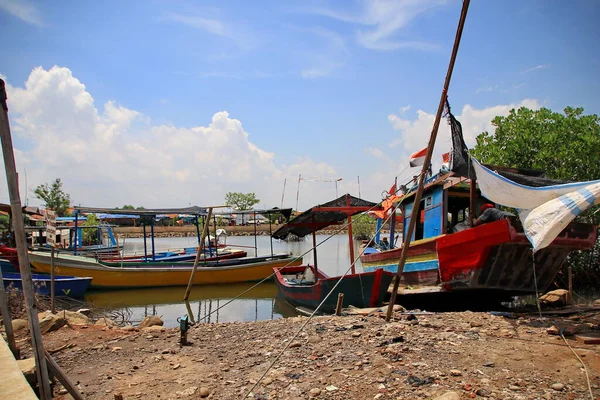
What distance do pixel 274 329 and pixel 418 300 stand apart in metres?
4.03

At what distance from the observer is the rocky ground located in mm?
3854

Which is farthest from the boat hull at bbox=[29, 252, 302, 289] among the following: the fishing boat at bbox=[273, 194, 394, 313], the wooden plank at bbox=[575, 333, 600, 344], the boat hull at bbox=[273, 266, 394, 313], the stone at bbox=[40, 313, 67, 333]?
the wooden plank at bbox=[575, 333, 600, 344]

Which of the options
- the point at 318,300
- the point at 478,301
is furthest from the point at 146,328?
the point at 478,301

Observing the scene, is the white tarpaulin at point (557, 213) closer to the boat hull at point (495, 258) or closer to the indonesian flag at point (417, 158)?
the boat hull at point (495, 258)

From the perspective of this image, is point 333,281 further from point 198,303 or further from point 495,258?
point 198,303

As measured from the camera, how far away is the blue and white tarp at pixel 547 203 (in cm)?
509

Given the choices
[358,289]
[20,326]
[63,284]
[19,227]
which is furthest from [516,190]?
[63,284]

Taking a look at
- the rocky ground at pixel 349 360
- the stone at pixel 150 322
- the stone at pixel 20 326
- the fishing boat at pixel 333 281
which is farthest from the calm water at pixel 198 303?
the rocky ground at pixel 349 360

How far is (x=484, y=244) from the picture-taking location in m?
7.32

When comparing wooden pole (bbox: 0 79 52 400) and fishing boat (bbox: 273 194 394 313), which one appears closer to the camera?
wooden pole (bbox: 0 79 52 400)

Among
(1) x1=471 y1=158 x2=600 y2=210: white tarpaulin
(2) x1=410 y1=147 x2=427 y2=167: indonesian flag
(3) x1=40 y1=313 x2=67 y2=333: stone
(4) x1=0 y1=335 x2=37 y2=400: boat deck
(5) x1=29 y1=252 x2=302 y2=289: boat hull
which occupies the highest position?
(2) x1=410 y1=147 x2=427 y2=167: indonesian flag

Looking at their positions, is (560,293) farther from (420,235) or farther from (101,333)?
(101,333)

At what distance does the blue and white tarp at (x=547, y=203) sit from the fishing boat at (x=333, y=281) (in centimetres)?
262

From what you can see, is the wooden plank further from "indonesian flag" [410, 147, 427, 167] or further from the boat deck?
"indonesian flag" [410, 147, 427, 167]
